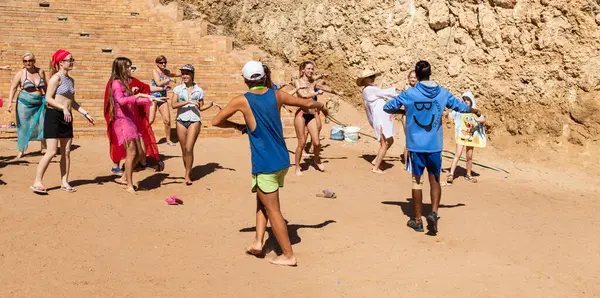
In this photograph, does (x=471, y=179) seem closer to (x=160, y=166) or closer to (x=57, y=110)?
(x=160, y=166)

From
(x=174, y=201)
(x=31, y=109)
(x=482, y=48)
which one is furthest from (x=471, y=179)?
(x=31, y=109)

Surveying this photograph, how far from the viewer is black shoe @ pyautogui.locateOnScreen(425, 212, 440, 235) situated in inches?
218

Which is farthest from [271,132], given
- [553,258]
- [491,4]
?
[491,4]

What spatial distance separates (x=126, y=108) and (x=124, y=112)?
0.18ft

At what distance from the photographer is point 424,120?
5.52 metres

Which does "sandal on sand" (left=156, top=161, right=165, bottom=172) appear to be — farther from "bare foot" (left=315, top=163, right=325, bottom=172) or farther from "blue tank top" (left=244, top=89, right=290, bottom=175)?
"blue tank top" (left=244, top=89, right=290, bottom=175)

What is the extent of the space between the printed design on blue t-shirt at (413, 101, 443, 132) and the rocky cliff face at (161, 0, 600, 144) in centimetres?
584

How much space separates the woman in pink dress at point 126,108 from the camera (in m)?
6.57

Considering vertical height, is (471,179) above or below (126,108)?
below

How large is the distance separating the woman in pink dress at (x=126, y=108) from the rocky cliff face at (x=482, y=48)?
750 centimetres

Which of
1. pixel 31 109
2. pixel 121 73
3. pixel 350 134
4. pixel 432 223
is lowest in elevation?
pixel 350 134

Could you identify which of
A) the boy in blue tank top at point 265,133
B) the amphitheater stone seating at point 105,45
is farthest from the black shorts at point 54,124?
the amphitheater stone seating at point 105,45

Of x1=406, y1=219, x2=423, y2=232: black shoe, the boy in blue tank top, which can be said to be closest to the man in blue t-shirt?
x1=406, y1=219, x2=423, y2=232: black shoe

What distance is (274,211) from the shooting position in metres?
4.64
